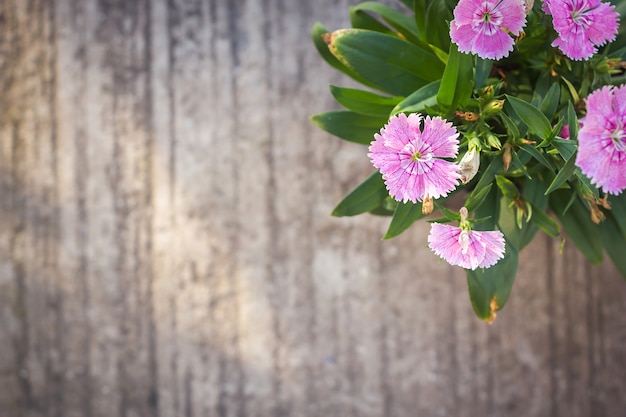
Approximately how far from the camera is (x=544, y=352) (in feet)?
4.02

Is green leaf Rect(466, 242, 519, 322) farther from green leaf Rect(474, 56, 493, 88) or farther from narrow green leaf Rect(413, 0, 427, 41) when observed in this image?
narrow green leaf Rect(413, 0, 427, 41)

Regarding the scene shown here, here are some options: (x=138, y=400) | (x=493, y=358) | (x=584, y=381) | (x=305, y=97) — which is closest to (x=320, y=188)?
(x=305, y=97)

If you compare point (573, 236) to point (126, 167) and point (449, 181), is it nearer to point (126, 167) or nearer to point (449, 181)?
point (449, 181)

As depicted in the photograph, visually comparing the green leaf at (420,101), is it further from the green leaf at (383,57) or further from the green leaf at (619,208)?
the green leaf at (619,208)

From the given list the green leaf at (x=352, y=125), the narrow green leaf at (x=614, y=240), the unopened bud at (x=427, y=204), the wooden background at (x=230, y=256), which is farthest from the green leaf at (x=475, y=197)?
the wooden background at (x=230, y=256)

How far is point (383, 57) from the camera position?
0.81 meters

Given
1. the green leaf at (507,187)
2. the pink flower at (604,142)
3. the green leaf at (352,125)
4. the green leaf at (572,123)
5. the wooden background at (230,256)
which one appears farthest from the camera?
the wooden background at (230,256)

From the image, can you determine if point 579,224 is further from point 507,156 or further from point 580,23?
point 580,23

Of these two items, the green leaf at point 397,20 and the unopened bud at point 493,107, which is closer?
the unopened bud at point 493,107

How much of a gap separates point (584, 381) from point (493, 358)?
226 mm

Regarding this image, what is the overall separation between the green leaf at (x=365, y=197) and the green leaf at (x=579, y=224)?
0.98 feet

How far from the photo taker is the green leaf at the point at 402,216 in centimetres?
75

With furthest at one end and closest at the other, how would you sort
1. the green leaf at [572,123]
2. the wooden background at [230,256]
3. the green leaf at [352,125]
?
the wooden background at [230,256], the green leaf at [352,125], the green leaf at [572,123]

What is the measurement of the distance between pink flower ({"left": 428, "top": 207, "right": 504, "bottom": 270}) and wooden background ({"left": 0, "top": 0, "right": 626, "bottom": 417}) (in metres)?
0.59
